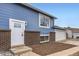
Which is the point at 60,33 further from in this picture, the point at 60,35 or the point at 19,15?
the point at 19,15

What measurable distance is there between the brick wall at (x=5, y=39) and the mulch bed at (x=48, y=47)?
95 centimetres

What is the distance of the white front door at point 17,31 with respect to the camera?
5.14 meters

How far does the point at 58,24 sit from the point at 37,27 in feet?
3.28

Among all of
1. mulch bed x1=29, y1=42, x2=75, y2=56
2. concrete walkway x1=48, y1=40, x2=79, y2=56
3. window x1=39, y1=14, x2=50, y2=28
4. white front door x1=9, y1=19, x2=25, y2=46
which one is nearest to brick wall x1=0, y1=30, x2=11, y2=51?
white front door x1=9, y1=19, x2=25, y2=46

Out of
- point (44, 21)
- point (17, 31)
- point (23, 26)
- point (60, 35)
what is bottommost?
point (60, 35)

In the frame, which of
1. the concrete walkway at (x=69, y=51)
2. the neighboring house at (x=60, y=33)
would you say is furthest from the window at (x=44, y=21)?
the concrete walkway at (x=69, y=51)

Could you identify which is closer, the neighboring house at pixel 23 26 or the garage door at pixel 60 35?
the neighboring house at pixel 23 26

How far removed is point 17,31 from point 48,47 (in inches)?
56.2

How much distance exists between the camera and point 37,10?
5965 millimetres

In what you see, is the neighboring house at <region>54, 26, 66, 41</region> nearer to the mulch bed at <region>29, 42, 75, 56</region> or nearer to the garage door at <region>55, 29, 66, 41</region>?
the garage door at <region>55, 29, 66, 41</region>

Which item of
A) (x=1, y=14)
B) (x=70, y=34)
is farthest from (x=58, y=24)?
(x=1, y=14)

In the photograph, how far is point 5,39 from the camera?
4.87m

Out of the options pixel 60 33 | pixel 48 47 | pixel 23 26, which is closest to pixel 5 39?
pixel 23 26

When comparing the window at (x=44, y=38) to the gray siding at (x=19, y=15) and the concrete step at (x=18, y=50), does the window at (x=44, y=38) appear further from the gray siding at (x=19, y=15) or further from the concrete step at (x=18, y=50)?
the concrete step at (x=18, y=50)
